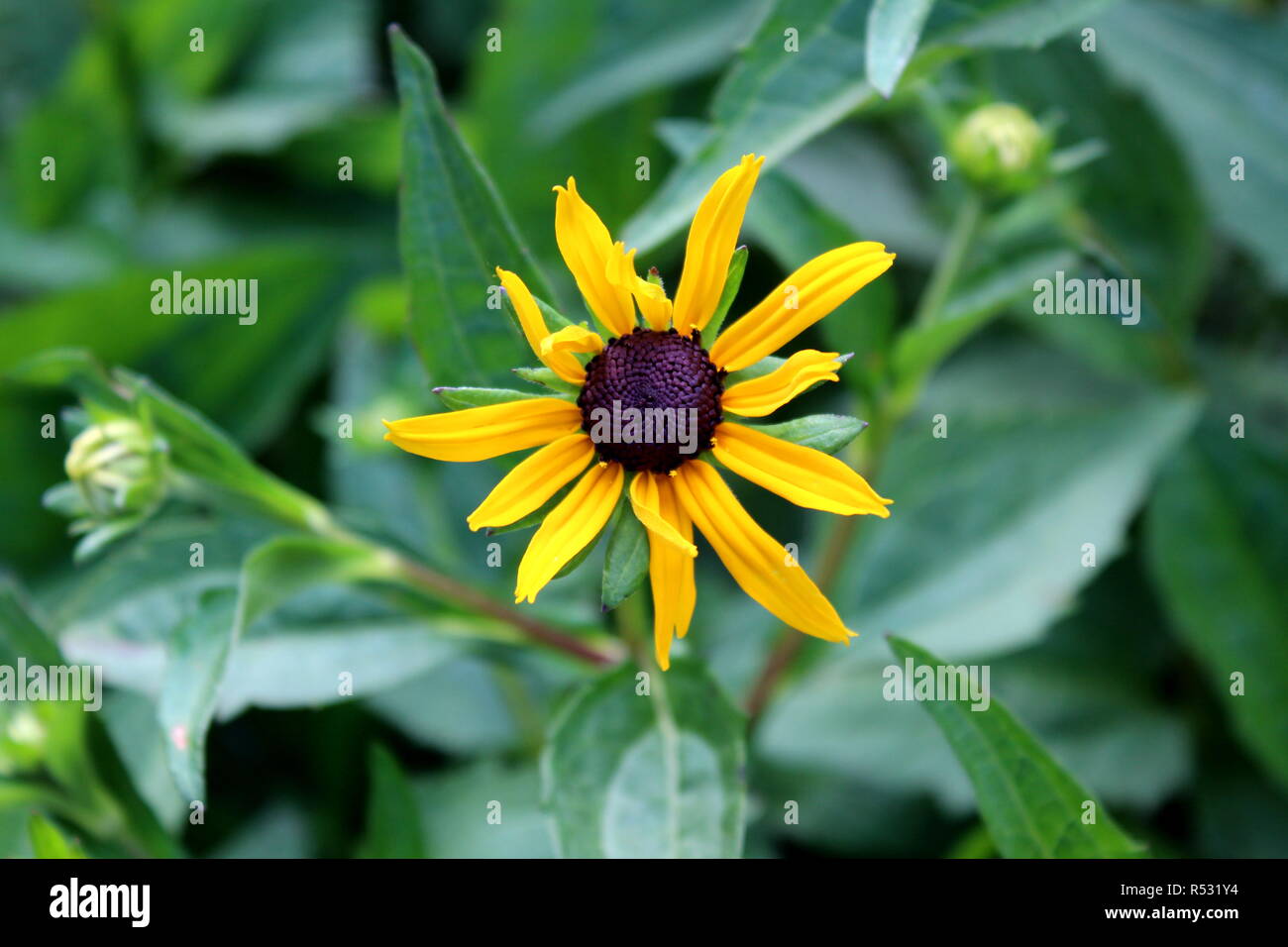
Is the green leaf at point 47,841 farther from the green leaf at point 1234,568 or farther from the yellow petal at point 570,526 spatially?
the green leaf at point 1234,568

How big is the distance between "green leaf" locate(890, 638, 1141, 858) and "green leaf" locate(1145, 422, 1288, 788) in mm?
425

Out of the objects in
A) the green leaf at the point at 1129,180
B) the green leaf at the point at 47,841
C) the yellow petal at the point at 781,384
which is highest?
the green leaf at the point at 1129,180

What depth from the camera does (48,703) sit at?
94 cm

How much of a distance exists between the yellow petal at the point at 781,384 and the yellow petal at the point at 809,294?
0.06 feet

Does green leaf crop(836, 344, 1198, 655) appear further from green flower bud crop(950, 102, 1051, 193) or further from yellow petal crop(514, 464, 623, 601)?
yellow petal crop(514, 464, 623, 601)

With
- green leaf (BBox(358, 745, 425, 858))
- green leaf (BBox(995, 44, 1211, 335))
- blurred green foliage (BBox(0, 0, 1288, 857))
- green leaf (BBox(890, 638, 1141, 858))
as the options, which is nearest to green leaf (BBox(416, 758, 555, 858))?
blurred green foliage (BBox(0, 0, 1288, 857))

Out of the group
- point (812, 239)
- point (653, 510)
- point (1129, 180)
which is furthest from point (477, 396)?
point (1129, 180)

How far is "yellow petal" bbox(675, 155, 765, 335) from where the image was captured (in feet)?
2.23

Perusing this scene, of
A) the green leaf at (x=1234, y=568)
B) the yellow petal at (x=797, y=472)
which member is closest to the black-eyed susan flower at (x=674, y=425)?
the yellow petal at (x=797, y=472)

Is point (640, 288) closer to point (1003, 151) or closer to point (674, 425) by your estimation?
point (674, 425)

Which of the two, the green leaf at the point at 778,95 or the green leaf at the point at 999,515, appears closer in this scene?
the green leaf at the point at 778,95

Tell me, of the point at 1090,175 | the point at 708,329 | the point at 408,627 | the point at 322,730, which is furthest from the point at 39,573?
the point at 1090,175

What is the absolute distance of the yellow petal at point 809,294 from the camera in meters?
0.69
